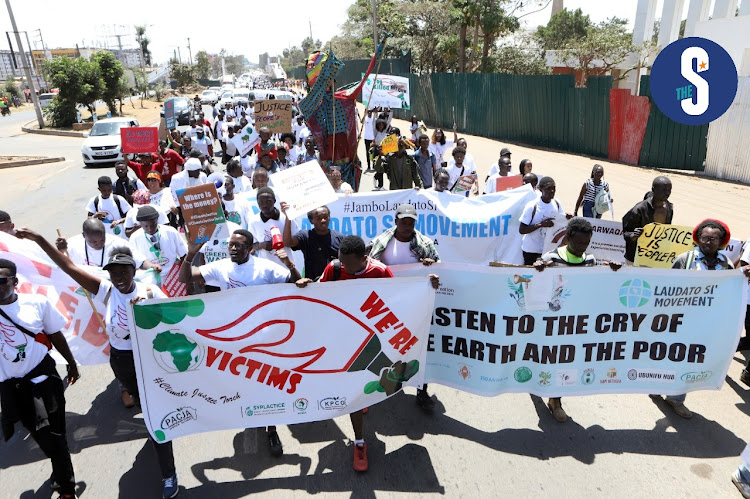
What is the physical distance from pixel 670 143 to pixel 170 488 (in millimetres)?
15581

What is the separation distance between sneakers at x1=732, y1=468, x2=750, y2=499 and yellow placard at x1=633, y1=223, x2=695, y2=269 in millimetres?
2251

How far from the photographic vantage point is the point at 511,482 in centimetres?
382

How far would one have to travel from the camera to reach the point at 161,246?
5.46 metres

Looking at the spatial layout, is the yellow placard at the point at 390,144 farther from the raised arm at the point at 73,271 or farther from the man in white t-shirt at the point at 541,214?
the raised arm at the point at 73,271

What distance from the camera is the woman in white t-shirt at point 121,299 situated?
3709mm

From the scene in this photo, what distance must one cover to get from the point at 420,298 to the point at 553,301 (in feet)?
3.56

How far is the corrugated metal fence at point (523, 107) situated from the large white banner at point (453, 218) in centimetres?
1184

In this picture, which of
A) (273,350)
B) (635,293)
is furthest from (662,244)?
(273,350)

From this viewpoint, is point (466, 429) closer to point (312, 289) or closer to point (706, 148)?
point (312, 289)

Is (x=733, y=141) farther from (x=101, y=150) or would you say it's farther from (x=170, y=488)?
(x=101, y=150)

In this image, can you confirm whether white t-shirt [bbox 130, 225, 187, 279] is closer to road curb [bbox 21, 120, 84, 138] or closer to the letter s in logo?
the letter s in logo

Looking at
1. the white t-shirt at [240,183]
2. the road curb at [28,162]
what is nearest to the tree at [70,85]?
the road curb at [28,162]

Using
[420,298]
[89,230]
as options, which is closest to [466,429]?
[420,298]

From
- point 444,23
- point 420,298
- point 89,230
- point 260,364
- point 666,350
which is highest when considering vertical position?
point 444,23
